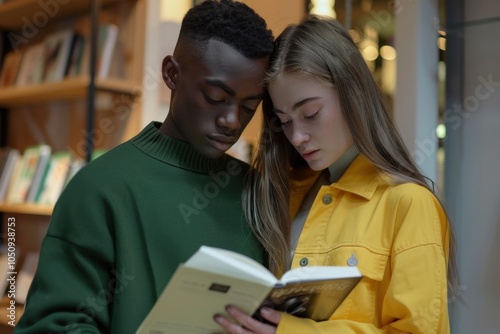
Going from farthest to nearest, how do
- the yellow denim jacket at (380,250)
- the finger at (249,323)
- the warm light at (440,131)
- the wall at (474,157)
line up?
the warm light at (440,131), the wall at (474,157), the yellow denim jacket at (380,250), the finger at (249,323)

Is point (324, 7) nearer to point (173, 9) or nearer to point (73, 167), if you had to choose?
point (173, 9)

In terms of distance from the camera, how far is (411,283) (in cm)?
112

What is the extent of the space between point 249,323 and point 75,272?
0.32m

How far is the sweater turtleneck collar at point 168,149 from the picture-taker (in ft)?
4.15

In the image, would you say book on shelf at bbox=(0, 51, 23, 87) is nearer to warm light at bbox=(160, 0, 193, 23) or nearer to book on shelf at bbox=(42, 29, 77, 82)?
book on shelf at bbox=(42, 29, 77, 82)

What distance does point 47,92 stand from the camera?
2.82 metres

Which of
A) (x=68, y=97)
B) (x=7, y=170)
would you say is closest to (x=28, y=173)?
(x=7, y=170)

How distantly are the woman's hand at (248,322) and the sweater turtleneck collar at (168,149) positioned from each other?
350 millimetres

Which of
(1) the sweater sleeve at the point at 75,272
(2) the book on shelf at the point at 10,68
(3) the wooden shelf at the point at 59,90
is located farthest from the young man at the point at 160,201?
(2) the book on shelf at the point at 10,68

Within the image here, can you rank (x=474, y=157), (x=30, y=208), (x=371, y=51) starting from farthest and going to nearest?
(x=30, y=208)
(x=371, y=51)
(x=474, y=157)

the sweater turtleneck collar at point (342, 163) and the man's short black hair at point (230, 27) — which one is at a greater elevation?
the man's short black hair at point (230, 27)

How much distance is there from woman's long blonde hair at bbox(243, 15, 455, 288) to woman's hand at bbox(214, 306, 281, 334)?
0.69 feet

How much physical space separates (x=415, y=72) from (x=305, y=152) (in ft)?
2.40

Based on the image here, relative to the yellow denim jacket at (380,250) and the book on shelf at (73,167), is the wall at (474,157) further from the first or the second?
the book on shelf at (73,167)
